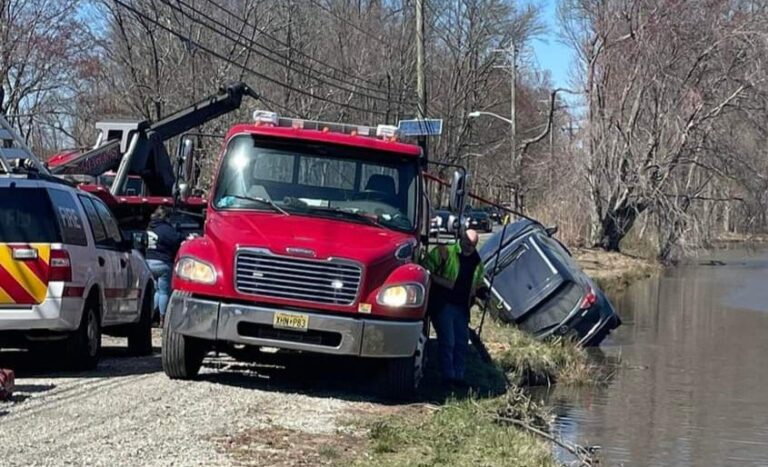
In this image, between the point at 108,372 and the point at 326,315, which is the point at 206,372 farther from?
the point at 326,315

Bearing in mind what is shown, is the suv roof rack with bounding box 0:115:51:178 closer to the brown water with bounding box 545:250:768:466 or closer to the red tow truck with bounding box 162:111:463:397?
the red tow truck with bounding box 162:111:463:397

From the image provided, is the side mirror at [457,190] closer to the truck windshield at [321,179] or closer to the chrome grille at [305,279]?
the truck windshield at [321,179]

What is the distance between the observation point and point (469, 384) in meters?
13.8

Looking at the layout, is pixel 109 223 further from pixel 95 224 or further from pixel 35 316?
pixel 35 316

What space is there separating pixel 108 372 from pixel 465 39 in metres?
52.5

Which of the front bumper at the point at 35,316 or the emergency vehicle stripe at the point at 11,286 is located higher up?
the emergency vehicle stripe at the point at 11,286

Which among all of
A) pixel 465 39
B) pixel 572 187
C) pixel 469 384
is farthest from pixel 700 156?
pixel 469 384

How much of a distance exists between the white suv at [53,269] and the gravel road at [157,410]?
46cm

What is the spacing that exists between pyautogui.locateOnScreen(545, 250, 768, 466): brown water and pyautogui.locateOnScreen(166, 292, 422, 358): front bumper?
1997 mm

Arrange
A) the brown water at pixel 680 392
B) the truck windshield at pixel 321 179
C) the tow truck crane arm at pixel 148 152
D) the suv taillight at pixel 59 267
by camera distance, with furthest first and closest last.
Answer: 1. the tow truck crane arm at pixel 148 152
2. the brown water at pixel 680 392
3. the truck windshield at pixel 321 179
4. the suv taillight at pixel 59 267

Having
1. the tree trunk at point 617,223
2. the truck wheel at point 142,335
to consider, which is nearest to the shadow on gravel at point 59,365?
the truck wheel at point 142,335

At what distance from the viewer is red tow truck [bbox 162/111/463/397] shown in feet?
36.0

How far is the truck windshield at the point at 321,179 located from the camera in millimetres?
12078

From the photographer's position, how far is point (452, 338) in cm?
1345
